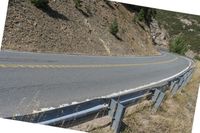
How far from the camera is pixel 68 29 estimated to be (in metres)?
28.8

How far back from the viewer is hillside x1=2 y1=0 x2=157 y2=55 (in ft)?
73.4

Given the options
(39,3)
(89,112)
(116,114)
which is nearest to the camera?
(89,112)

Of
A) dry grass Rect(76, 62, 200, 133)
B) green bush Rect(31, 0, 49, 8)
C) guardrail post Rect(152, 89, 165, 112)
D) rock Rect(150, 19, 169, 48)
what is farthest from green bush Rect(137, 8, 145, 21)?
guardrail post Rect(152, 89, 165, 112)

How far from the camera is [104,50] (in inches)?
1280

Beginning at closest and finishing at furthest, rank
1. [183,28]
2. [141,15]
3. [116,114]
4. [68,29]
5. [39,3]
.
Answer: [116,114] < [39,3] < [68,29] < [141,15] < [183,28]

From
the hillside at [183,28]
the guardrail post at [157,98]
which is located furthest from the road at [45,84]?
the hillside at [183,28]

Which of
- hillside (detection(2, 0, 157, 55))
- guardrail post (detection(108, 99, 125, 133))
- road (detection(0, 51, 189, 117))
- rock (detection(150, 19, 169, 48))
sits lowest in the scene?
rock (detection(150, 19, 169, 48))

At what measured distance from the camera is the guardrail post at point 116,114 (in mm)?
9039

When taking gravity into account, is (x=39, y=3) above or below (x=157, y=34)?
above

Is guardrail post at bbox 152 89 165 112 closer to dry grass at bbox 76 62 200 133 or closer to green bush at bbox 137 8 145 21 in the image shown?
dry grass at bbox 76 62 200 133

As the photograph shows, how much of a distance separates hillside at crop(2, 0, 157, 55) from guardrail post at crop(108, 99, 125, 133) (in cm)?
1122

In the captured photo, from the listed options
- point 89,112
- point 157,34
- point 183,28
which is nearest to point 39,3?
point 89,112

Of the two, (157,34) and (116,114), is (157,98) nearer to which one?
(116,114)

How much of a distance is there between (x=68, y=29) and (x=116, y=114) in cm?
2017
